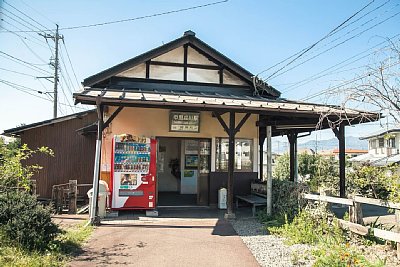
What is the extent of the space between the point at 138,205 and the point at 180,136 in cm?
250

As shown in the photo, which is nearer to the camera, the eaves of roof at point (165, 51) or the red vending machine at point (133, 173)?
the red vending machine at point (133, 173)

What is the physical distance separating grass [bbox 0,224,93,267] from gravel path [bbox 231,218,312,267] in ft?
10.4

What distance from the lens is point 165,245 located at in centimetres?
541

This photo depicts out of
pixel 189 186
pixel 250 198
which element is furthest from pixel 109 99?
pixel 189 186

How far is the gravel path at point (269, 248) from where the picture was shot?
464cm

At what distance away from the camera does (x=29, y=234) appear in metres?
4.62

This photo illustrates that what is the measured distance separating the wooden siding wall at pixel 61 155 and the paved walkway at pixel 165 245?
4.10 m

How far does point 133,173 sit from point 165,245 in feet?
9.71

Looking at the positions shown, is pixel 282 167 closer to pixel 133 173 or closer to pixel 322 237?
pixel 133 173

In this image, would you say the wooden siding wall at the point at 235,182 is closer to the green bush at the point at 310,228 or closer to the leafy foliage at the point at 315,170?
the green bush at the point at 310,228

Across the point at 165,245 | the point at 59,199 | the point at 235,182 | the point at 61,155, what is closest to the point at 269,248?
the point at 165,245

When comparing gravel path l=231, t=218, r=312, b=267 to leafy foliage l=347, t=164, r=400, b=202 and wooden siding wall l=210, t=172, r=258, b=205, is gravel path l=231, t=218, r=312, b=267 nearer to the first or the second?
leafy foliage l=347, t=164, r=400, b=202

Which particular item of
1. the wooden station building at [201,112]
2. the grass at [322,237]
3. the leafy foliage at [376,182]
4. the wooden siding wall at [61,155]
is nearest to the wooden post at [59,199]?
the wooden station building at [201,112]

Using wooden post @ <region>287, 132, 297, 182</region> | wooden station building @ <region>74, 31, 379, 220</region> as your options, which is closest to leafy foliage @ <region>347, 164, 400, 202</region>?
wooden station building @ <region>74, 31, 379, 220</region>
